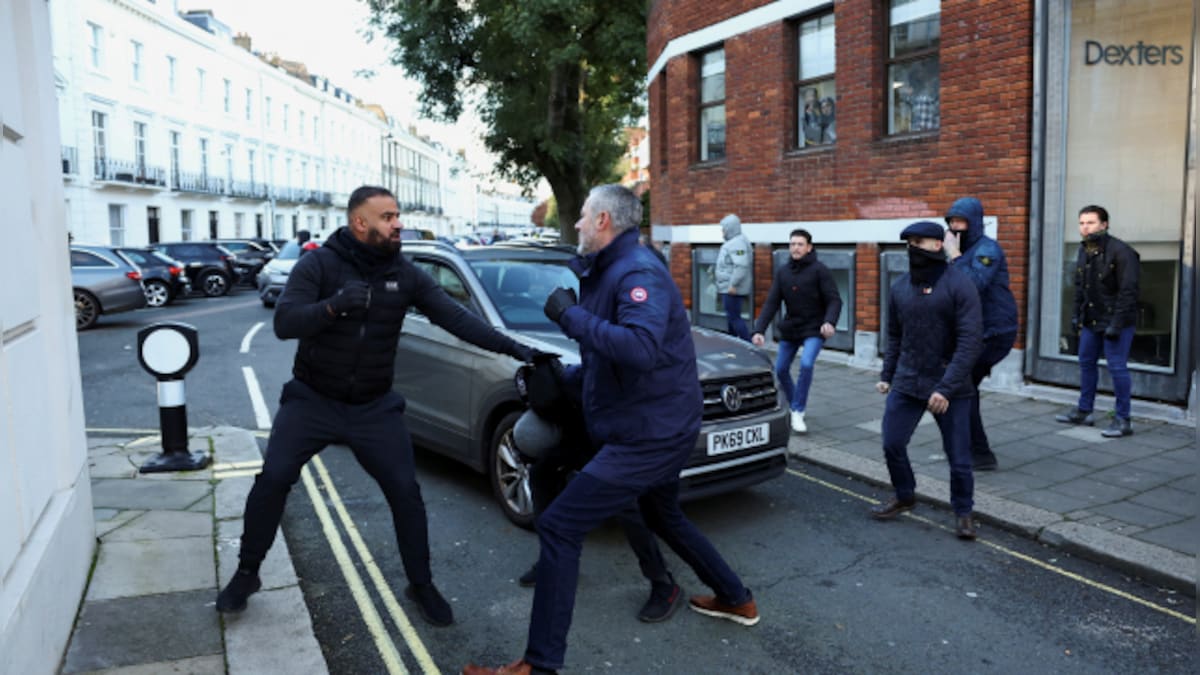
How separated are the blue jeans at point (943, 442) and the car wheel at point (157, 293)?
68.1 feet

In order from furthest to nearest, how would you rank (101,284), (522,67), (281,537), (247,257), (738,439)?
(247,257) < (522,67) < (101,284) < (738,439) < (281,537)

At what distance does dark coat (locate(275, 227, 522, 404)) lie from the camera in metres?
3.92

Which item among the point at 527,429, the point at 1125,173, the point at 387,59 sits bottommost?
the point at 527,429

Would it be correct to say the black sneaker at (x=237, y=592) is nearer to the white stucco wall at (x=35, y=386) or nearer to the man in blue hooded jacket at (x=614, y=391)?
the white stucco wall at (x=35, y=386)

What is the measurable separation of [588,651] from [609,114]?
26.2 meters

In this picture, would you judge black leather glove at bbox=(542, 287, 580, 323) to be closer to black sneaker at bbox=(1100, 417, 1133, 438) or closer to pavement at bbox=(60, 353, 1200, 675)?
pavement at bbox=(60, 353, 1200, 675)

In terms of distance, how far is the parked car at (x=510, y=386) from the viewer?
5.18 m

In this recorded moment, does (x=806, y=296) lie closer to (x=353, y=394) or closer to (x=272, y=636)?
(x=353, y=394)

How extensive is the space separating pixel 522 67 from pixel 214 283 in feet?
36.2

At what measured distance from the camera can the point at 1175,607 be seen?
4.30m

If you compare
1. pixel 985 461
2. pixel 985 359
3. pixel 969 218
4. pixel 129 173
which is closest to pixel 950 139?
pixel 969 218

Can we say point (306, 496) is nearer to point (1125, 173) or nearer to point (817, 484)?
point (817, 484)

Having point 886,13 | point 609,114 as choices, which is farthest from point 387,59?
point 886,13

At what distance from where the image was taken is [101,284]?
16.8 m
